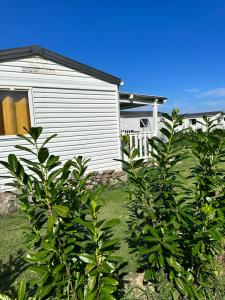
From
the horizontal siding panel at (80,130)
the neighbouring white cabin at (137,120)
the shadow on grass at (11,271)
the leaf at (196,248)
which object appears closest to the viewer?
the leaf at (196,248)

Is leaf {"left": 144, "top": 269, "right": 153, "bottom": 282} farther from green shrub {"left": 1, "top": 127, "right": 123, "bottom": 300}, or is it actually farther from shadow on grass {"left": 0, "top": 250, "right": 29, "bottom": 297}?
shadow on grass {"left": 0, "top": 250, "right": 29, "bottom": 297}

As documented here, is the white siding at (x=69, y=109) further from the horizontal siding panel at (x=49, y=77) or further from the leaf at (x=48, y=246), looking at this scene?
the leaf at (x=48, y=246)

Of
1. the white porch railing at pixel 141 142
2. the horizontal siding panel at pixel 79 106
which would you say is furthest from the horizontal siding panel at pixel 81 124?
the white porch railing at pixel 141 142

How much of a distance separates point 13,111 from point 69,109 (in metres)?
1.61

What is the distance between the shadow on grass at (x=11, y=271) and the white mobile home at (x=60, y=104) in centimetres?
285

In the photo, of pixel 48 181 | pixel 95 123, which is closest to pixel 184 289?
pixel 48 181

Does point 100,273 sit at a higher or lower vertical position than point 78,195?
lower

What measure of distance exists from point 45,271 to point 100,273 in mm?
356

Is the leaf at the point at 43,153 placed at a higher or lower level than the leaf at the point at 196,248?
higher

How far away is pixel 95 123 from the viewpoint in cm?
859

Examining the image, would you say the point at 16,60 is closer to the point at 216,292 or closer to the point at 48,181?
the point at 48,181

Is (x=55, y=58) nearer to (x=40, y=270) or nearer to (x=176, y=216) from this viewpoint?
(x=176, y=216)

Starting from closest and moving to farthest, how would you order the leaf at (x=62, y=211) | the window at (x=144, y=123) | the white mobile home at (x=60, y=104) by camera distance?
1. the leaf at (x=62, y=211)
2. the white mobile home at (x=60, y=104)
3. the window at (x=144, y=123)

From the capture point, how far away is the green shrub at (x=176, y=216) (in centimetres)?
213
